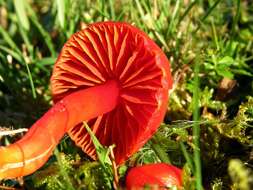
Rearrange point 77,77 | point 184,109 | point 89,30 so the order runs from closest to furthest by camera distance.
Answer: point 89,30, point 77,77, point 184,109

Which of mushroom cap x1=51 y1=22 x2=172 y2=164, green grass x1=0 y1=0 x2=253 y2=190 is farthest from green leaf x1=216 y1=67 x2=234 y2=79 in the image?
mushroom cap x1=51 y1=22 x2=172 y2=164

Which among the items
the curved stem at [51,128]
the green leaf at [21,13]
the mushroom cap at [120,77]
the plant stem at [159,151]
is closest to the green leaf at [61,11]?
the green leaf at [21,13]

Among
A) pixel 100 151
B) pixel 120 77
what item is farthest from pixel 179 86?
pixel 100 151

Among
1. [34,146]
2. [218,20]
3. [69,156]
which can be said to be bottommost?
[69,156]

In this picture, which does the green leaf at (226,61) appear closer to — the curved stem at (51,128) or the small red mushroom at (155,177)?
the curved stem at (51,128)

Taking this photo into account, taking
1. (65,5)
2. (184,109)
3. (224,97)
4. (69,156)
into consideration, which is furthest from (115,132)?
(65,5)

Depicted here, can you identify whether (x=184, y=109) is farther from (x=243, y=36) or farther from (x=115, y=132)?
(x=243, y=36)

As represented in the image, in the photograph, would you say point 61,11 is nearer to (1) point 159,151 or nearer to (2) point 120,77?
(2) point 120,77
